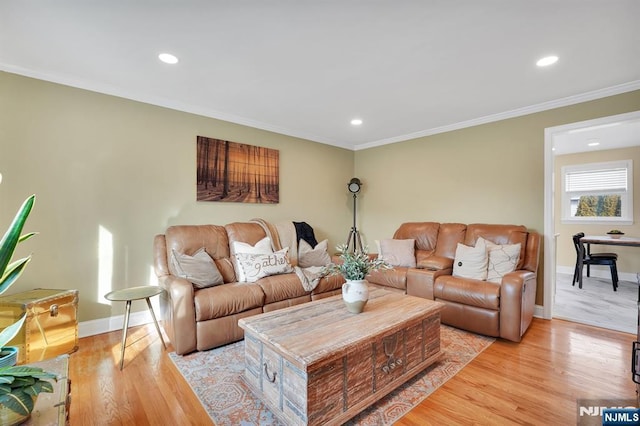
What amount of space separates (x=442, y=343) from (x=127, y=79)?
12.7 feet

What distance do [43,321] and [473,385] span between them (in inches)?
129

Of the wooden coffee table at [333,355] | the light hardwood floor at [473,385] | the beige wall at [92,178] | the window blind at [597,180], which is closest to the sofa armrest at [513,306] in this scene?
the light hardwood floor at [473,385]

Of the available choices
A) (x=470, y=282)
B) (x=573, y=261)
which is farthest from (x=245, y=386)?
(x=573, y=261)

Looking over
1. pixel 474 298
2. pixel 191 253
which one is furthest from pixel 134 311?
pixel 474 298

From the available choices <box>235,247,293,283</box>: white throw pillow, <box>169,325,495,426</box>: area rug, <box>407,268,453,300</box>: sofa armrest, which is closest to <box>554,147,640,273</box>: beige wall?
<box>407,268,453,300</box>: sofa armrest

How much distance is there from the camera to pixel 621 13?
1852mm

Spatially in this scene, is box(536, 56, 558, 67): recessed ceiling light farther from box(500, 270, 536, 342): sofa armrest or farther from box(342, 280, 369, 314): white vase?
box(342, 280, 369, 314): white vase

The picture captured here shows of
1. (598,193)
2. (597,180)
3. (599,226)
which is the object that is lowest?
(599,226)

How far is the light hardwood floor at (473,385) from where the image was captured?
1722mm

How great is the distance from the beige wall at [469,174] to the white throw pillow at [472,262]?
0.81 meters

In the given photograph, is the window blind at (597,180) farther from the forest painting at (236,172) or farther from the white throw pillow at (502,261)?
the forest painting at (236,172)

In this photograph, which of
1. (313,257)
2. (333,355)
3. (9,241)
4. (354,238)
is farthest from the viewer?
(354,238)

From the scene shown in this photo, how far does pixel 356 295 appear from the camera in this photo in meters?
2.06

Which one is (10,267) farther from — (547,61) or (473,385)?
(547,61)
